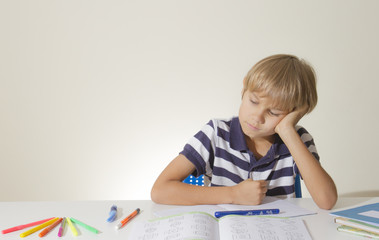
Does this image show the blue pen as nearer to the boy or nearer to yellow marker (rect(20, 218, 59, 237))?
the boy

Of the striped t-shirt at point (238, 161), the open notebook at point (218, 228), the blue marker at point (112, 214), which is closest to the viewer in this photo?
the open notebook at point (218, 228)

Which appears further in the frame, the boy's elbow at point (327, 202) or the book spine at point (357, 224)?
the boy's elbow at point (327, 202)

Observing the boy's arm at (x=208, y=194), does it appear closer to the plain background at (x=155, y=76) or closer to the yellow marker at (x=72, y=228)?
the yellow marker at (x=72, y=228)

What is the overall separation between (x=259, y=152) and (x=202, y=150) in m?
0.19

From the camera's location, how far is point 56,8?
1942mm

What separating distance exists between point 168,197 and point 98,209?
176 millimetres

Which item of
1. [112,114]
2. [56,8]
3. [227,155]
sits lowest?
[227,155]

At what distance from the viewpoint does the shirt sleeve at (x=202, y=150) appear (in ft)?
3.43

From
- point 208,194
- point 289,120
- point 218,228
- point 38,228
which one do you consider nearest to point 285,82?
point 289,120

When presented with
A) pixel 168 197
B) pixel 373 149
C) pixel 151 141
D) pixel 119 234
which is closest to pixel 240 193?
pixel 168 197

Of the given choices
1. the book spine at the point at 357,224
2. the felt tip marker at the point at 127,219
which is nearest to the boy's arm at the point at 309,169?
the book spine at the point at 357,224

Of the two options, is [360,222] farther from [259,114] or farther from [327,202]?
[259,114]

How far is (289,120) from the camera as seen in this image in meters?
1.00

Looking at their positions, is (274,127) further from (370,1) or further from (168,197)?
(370,1)
